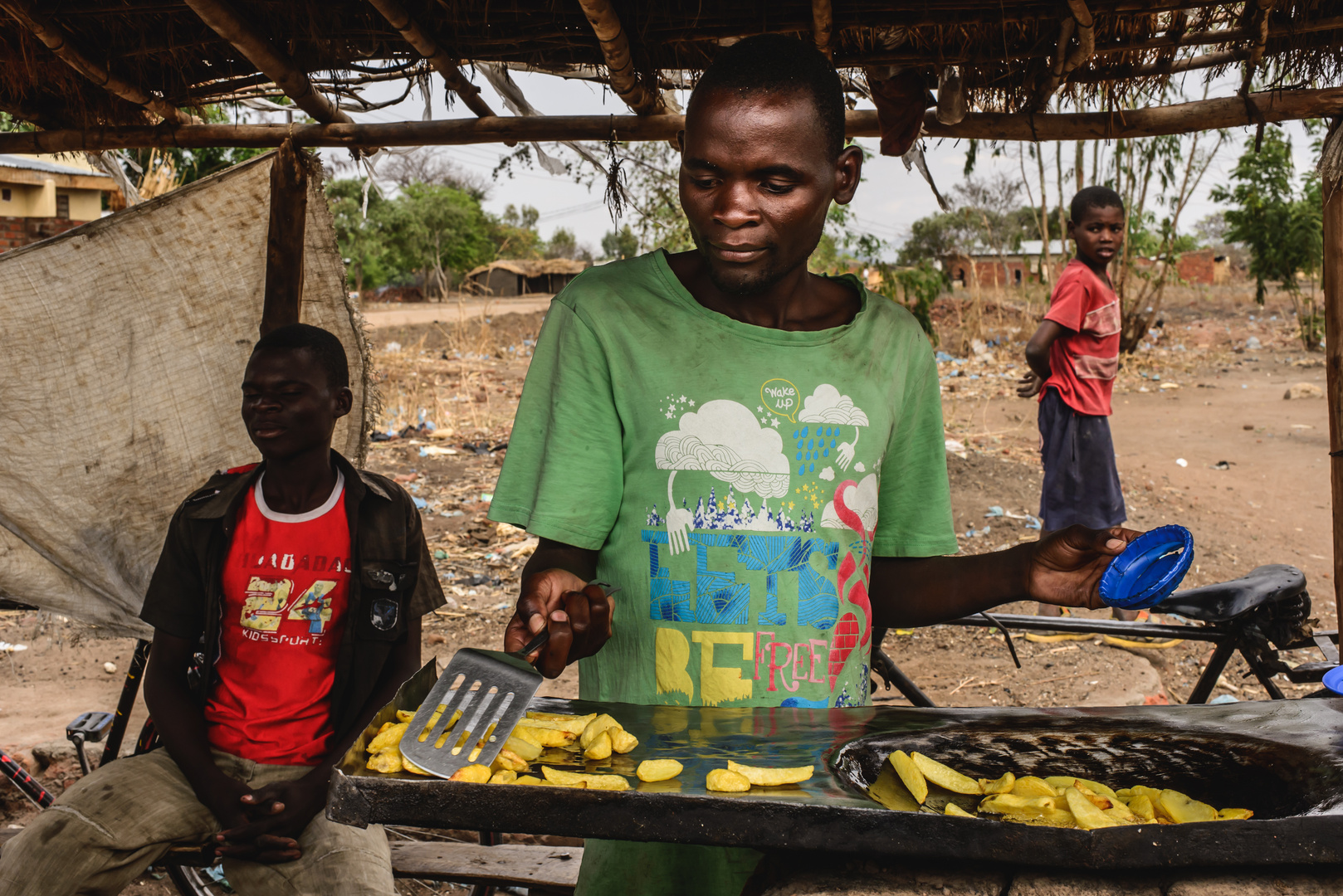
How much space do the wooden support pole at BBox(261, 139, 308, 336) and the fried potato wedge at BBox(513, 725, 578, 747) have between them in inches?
74.7

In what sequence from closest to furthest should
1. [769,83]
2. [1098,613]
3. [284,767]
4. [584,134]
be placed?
1. [769,83]
2. [284,767]
3. [584,134]
4. [1098,613]

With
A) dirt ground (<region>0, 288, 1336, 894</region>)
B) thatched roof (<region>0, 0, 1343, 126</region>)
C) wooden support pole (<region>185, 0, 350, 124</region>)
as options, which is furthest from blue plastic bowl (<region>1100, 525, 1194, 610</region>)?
dirt ground (<region>0, 288, 1336, 894</region>)

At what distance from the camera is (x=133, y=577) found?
9.36ft

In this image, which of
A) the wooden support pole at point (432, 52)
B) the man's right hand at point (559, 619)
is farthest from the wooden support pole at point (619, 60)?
the man's right hand at point (559, 619)

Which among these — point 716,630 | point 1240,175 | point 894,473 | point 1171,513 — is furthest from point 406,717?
point 1240,175

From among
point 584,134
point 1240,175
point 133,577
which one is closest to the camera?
point 584,134

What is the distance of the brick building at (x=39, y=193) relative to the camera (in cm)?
958

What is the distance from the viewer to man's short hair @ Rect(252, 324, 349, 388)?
2309 millimetres

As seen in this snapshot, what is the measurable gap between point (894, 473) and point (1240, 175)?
15982 millimetres

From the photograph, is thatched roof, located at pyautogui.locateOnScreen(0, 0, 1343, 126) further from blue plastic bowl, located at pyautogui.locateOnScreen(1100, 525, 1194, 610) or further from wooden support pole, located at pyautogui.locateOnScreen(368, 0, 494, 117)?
blue plastic bowl, located at pyautogui.locateOnScreen(1100, 525, 1194, 610)

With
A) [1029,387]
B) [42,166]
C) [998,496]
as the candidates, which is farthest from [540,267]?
[1029,387]

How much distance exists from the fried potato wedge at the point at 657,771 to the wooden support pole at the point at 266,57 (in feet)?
5.83

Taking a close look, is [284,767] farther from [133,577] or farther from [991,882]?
[991,882]

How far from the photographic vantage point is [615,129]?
8.27 ft
